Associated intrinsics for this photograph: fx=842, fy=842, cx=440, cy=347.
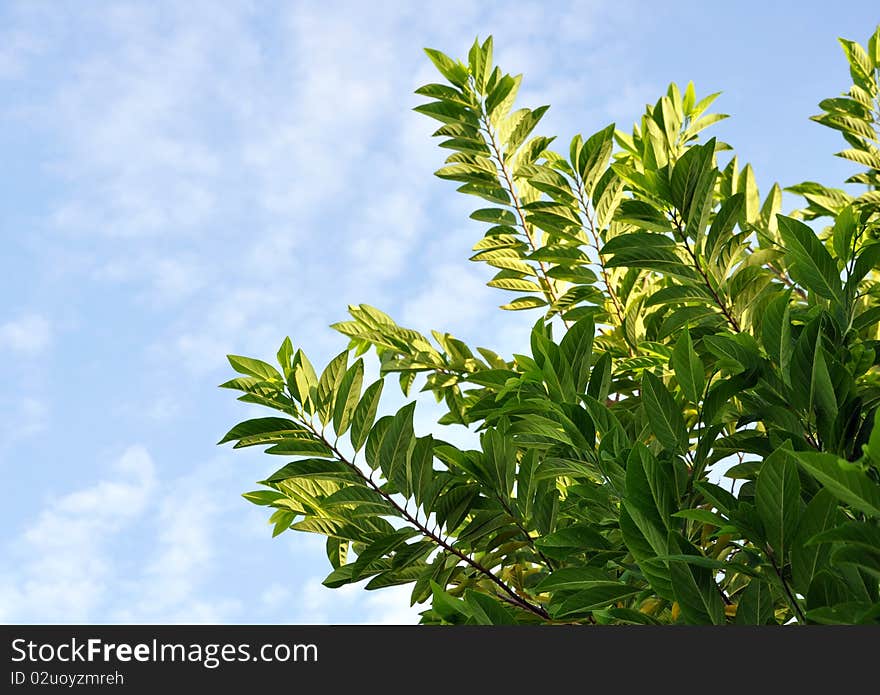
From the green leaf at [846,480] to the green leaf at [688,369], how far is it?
674 mm

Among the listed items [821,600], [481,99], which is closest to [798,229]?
[821,600]

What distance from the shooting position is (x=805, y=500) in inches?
62.5

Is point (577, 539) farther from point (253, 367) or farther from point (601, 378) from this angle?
point (253, 367)

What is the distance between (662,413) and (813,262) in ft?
→ 1.47

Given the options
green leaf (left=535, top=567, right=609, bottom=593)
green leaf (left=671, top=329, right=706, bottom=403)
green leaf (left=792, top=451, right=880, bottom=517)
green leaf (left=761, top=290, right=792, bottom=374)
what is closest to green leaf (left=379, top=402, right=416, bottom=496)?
green leaf (left=535, top=567, right=609, bottom=593)

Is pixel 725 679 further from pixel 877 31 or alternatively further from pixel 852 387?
pixel 877 31

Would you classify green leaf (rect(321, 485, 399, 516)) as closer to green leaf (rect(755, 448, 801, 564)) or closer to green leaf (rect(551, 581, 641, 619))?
green leaf (rect(551, 581, 641, 619))

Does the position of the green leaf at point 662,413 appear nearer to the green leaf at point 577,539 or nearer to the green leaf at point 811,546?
the green leaf at point 577,539

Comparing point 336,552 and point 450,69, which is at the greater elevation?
point 450,69

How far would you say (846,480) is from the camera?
981 mm

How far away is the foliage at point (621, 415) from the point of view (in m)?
1.33

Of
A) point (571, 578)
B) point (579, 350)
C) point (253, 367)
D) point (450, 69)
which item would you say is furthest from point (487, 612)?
point (450, 69)

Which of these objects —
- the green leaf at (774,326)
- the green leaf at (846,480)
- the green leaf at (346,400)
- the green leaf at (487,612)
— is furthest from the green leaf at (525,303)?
the green leaf at (846,480)

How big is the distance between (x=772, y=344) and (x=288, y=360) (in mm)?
1213
